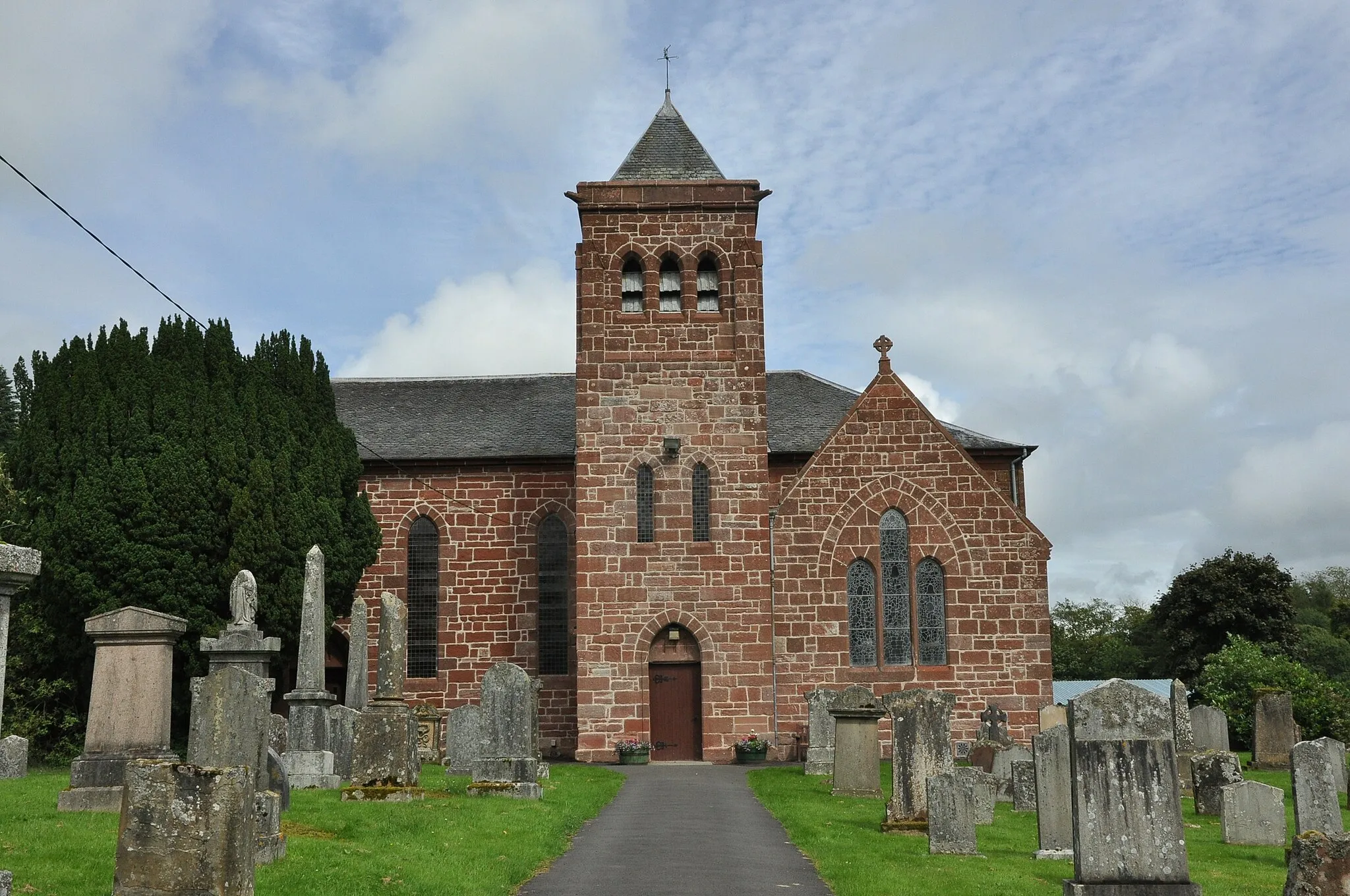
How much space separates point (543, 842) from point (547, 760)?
1606 centimetres

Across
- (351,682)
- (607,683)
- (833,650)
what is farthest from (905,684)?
(351,682)

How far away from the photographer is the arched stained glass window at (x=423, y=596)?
30.6 metres

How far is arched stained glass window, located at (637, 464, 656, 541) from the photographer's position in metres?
28.6

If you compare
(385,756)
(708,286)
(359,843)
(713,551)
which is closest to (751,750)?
(713,551)

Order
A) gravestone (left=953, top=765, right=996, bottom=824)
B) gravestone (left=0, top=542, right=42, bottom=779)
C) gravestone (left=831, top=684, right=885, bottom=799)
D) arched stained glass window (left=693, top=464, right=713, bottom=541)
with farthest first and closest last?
arched stained glass window (left=693, top=464, right=713, bottom=541)
gravestone (left=831, top=684, right=885, bottom=799)
gravestone (left=953, top=765, right=996, bottom=824)
gravestone (left=0, top=542, right=42, bottom=779)

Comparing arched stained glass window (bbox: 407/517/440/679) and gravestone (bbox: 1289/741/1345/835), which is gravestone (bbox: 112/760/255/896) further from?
arched stained glass window (bbox: 407/517/440/679)

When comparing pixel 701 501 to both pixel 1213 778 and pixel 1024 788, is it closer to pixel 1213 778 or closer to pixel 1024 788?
pixel 1024 788

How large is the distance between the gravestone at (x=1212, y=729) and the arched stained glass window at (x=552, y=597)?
46.8ft

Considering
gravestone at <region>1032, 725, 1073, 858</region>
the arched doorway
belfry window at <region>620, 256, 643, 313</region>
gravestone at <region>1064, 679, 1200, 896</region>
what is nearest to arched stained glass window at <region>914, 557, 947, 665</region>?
the arched doorway

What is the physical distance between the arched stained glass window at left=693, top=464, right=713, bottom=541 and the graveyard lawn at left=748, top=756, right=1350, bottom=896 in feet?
33.9

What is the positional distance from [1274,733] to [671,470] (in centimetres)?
1360

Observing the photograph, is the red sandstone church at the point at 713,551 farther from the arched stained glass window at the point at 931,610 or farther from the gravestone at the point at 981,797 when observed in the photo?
the gravestone at the point at 981,797

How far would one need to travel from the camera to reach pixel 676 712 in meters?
28.2

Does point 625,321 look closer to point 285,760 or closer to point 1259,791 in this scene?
point 285,760
